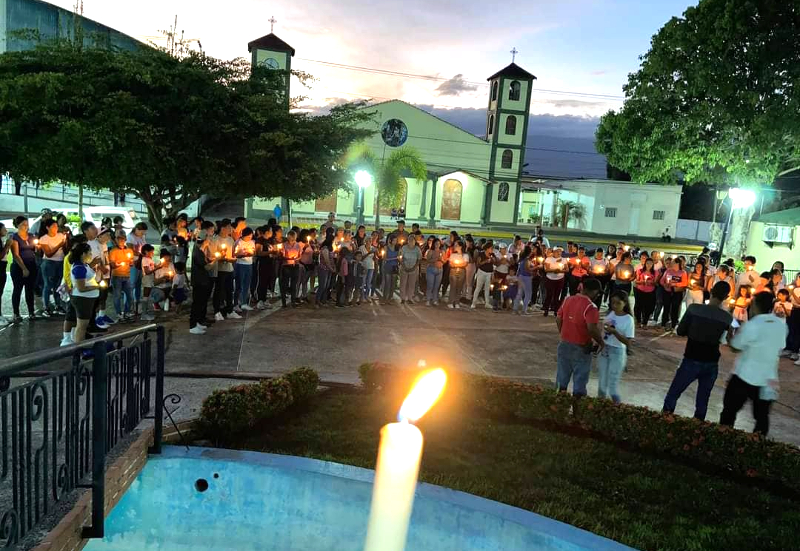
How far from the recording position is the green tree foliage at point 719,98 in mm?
18828

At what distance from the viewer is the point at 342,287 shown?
1300cm

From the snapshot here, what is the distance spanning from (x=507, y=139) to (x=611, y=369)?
46833 millimetres

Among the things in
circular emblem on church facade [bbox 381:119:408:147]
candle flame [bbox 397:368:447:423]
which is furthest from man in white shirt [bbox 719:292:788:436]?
circular emblem on church facade [bbox 381:119:408:147]

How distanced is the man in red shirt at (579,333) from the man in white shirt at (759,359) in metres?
1.45

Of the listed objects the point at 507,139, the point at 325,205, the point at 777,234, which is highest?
the point at 507,139

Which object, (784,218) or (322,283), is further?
(784,218)

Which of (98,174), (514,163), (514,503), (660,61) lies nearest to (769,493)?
(514,503)

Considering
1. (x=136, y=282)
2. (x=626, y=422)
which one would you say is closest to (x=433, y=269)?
(x=136, y=282)

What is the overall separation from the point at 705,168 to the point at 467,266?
47.5 ft

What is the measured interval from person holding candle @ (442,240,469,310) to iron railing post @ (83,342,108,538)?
1080 cm

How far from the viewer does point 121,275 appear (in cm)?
999

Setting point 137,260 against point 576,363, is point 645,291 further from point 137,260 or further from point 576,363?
point 137,260

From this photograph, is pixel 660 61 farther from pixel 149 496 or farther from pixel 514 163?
pixel 514 163

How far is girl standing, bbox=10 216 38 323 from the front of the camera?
9.54 m
